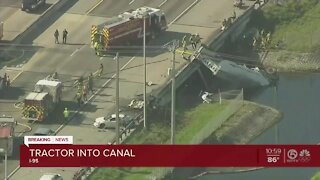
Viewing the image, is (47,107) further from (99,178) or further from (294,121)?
(294,121)

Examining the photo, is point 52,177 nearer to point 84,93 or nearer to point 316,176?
point 316,176

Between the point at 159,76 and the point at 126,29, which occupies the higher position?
the point at 126,29

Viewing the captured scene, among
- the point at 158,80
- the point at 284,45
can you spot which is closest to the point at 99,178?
the point at 158,80

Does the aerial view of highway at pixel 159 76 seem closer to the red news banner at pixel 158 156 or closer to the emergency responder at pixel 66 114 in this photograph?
the emergency responder at pixel 66 114

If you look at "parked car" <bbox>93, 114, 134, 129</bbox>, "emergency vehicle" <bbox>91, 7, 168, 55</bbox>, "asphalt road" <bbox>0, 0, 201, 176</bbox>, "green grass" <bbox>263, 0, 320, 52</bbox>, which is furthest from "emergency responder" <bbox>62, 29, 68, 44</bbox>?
"green grass" <bbox>263, 0, 320, 52</bbox>

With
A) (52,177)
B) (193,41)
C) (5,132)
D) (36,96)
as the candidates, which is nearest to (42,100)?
(36,96)

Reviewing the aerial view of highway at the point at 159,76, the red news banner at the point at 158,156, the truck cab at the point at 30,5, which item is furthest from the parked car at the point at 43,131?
the red news banner at the point at 158,156

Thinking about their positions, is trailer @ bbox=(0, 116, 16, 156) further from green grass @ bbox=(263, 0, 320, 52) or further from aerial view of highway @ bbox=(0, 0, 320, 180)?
green grass @ bbox=(263, 0, 320, 52)
